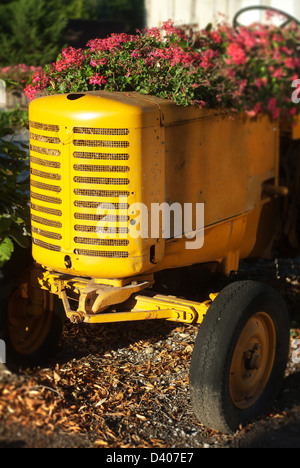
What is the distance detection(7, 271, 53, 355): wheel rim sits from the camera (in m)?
4.25

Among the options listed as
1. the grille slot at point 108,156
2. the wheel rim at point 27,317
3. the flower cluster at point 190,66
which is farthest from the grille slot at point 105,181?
the wheel rim at point 27,317

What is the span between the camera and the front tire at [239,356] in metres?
3.63

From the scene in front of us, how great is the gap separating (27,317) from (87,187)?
3.71ft

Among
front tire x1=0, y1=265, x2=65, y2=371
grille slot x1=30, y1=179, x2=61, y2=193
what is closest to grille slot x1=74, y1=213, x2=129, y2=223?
grille slot x1=30, y1=179, x2=61, y2=193

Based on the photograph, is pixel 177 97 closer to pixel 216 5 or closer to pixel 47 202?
pixel 47 202

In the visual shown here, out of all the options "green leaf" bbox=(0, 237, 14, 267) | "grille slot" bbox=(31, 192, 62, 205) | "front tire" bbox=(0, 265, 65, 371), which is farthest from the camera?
"front tire" bbox=(0, 265, 65, 371)

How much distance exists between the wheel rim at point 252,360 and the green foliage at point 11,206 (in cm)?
137

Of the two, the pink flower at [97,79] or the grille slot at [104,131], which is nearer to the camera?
the grille slot at [104,131]

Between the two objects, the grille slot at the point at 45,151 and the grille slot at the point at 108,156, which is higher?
the grille slot at the point at 108,156

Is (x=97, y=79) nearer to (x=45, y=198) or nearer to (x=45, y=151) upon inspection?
(x=45, y=151)

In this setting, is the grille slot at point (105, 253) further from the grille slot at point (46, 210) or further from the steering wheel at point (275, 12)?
the steering wheel at point (275, 12)

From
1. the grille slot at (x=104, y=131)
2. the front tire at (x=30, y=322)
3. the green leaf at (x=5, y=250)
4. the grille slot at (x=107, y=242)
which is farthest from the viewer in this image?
the front tire at (x=30, y=322)

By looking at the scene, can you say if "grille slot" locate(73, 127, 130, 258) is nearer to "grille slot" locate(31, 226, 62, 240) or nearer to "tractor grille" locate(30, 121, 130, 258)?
"tractor grille" locate(30, 121, 130, 258)

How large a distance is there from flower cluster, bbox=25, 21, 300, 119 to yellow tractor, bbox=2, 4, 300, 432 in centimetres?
15
